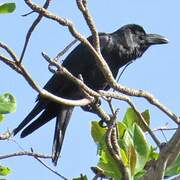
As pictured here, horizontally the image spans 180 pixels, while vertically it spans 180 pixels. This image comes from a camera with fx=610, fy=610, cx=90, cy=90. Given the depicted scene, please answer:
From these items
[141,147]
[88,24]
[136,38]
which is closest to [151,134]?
[141,147]

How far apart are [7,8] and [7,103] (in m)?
0.42

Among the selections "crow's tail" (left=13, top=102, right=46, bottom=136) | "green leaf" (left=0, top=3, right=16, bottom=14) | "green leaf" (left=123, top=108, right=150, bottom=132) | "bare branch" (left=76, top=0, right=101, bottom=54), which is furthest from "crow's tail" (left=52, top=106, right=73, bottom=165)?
"green leaf" (left=0, top=3, right=16, bottom=14)

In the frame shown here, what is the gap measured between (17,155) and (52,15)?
73 centimetres

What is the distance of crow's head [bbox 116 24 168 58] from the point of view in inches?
243

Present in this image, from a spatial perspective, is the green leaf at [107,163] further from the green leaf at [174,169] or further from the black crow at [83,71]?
the black crow at [83,71]

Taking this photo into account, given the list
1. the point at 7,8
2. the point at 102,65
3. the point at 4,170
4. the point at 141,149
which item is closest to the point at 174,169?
the point at 141,149

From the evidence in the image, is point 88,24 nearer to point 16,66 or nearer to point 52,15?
point 52,15

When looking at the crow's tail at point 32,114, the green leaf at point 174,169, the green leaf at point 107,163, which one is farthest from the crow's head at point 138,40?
the green leaf at point 174,169

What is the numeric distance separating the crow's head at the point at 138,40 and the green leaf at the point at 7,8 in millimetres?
3579

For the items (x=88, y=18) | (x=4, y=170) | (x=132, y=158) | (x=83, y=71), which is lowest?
(x=132, y=158)

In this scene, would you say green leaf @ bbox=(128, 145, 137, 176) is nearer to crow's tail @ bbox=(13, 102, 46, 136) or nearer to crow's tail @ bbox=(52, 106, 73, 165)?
crow's tail @ bbox=(13, 102, 46, 136)

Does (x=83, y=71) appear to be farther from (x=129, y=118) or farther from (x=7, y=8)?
(x=7, y=8)

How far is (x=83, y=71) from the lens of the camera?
5.60 m

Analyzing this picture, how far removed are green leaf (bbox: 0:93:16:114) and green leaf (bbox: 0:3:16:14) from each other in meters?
0.36
